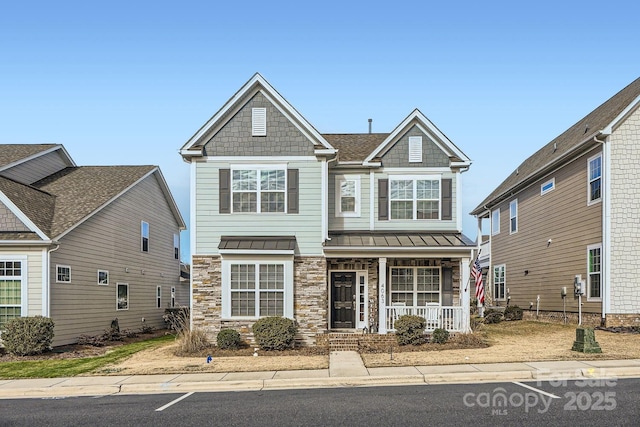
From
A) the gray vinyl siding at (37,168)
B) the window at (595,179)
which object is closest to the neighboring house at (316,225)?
the window at (595,179)

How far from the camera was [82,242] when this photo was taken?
21.6 m

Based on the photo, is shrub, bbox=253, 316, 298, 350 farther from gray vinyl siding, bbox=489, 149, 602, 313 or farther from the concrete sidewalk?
gray vinyl siding, bbox=489, 149, 602, 313

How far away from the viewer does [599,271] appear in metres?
20.6

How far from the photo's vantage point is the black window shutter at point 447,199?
67.2 ft

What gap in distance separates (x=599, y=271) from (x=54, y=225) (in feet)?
65.5

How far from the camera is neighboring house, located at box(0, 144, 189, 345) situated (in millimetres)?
19156

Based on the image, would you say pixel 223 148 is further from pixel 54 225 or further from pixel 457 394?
pixel 457 394

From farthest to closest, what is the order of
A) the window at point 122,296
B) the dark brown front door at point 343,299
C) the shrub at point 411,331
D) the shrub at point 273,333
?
1. the window at point 122,296
2. the dark brown front door at point 343,299
3. the shrub at point 411,331
4. the shrub at point 273,333

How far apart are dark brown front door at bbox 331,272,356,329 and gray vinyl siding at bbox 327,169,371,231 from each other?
1.78 metres

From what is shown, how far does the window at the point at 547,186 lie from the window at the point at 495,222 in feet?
23.1

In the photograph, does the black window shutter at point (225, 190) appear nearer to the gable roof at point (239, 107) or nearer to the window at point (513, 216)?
the gable roof at point (239, 107)

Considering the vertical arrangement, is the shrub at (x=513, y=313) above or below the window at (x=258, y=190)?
below

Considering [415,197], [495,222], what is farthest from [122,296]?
[495,222]

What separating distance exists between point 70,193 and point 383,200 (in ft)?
43.0
